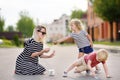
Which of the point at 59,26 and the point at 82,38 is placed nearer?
the point at 82,38

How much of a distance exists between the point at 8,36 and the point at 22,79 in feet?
240

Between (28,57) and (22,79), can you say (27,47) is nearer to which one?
(28,57)

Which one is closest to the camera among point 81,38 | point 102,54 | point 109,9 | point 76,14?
point 102,54

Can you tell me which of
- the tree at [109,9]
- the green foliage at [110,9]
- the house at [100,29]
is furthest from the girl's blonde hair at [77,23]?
the house at [100,29]

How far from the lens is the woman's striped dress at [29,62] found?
10.7 m

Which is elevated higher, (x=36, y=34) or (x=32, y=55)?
(x=36, y=34)

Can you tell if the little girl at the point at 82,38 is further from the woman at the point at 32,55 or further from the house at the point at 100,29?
the house at the point at 100,29

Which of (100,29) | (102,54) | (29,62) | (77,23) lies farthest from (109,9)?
(102,54)

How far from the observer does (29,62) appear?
1076 centimetres

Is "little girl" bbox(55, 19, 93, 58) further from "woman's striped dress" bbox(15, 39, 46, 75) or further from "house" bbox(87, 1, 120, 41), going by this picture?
"house" bbox(87, 1, 120, 41)

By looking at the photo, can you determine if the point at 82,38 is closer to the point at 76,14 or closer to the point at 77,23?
the point at 77,23

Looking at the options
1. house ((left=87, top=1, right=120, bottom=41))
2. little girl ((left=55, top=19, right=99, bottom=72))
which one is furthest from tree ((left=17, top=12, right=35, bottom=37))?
little girl ((left=55, top=19, right=99, bottom=72))

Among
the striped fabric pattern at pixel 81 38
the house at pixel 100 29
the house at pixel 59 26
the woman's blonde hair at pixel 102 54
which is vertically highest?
the striped fabric pattern at pixel 81 38

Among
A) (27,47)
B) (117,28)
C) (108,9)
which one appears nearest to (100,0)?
(108,9)
